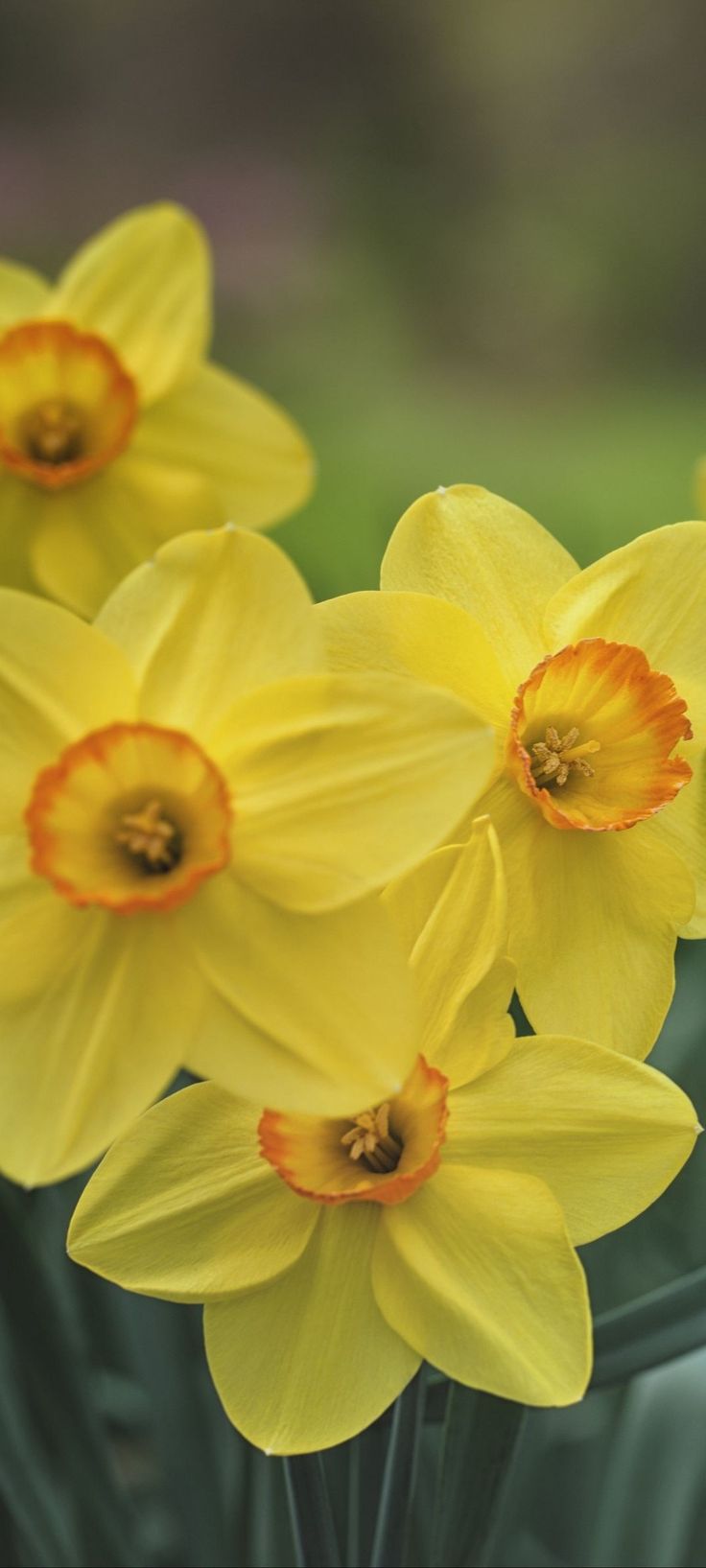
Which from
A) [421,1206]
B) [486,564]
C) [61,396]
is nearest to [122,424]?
[61,396]

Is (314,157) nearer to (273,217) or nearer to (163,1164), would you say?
(273,217)

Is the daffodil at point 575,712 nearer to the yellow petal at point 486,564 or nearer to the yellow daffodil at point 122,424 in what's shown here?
the yellow petal at point 486,564

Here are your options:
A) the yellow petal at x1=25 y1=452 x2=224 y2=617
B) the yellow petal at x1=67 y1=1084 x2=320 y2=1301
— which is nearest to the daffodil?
the yellow petal at x1=67 y1=1084 x2=320 y2=1301

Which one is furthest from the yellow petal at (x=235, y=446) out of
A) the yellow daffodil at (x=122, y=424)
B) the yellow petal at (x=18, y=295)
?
the yellow petal at (x=18, y=295)

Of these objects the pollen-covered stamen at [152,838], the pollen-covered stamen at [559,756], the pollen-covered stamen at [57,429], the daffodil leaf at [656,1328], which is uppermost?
the pollen-covered stamen at [559,756]

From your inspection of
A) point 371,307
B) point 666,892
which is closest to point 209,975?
point 666,892

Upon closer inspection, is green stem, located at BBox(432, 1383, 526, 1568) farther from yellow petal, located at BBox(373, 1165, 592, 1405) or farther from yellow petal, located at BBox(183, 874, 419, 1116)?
yellow petal, located at BBox(183, 874, 419, 1116)
